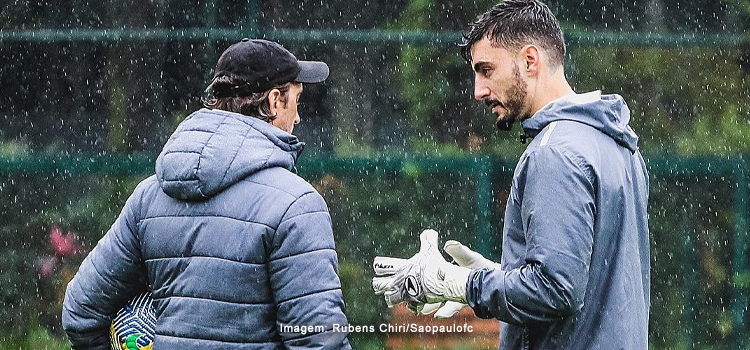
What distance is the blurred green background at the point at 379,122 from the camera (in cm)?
656

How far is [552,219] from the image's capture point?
9.33ft

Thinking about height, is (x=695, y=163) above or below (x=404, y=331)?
above

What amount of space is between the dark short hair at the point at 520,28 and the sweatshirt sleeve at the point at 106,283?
1.09 meters

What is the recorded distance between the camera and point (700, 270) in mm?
6613

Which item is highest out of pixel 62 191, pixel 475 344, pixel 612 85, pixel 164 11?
pixel 164 11

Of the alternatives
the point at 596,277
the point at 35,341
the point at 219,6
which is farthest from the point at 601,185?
the point at 35,341

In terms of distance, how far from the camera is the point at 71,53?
6609mm

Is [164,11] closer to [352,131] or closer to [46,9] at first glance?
[46,9]

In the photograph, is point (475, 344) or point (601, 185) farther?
point (475, 344)

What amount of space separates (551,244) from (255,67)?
100cm

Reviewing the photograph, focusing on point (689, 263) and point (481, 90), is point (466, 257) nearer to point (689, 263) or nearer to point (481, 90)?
point (481, 90)

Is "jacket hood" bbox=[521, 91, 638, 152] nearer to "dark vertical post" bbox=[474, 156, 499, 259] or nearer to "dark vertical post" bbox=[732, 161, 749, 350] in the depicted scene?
"dark vertical post" bbox=[474, 156, 499, 259]

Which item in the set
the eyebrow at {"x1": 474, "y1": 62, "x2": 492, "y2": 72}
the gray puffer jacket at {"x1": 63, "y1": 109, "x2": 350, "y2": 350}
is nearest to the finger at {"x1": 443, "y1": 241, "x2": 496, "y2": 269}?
the eyebrow at {"x1": 474, "y1": 62, "x2": 492, "y2": 72}

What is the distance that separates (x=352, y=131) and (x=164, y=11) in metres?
1.29
